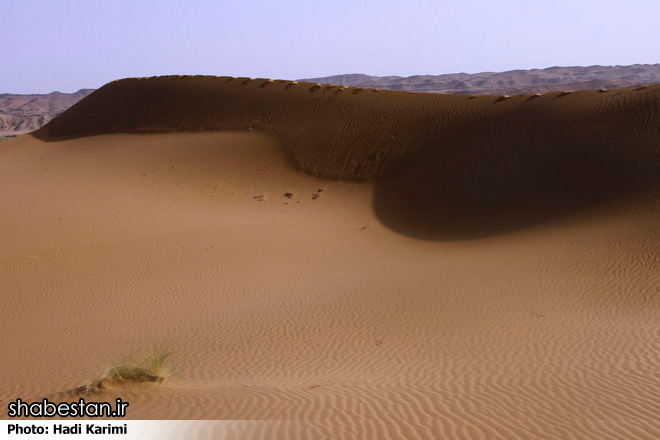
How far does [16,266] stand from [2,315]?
2.94 meters

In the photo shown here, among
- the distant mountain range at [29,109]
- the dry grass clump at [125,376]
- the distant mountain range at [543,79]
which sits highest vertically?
the distant mountain range at [543,79]

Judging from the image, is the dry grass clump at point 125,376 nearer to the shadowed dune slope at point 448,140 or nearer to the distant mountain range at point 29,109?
the shadowed dune slope at point 448,140

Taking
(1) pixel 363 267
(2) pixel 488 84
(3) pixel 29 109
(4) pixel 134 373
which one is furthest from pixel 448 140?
(3) pixel 29 109

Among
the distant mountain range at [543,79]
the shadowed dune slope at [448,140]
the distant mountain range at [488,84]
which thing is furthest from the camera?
the distant mountain range at [543,79]

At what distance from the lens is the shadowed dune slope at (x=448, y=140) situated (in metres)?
18.0

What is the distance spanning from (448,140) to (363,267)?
1172cm

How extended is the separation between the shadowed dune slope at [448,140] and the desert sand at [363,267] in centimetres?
10

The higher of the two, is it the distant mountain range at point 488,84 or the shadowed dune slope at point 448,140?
the distant mountain range at point 488,84

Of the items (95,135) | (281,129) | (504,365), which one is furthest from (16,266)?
→ (95,135)

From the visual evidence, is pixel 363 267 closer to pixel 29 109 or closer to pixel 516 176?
pixel 516 176

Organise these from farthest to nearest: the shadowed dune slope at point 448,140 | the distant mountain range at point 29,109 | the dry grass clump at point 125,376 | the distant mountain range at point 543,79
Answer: the distant mountain range at point 543,79, the distant mountain range at point 29,109, the shadowed dune slope at point 448,140, the dry grass clump at point 125,376

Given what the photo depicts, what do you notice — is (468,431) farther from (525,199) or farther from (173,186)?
(173,186)

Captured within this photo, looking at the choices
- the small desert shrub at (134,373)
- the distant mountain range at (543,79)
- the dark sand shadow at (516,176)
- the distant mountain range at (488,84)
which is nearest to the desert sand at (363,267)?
the dark sand shadow at (516,176)

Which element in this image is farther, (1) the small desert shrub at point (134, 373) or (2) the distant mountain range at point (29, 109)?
(2) the distant mountain range at point (29, 109)
